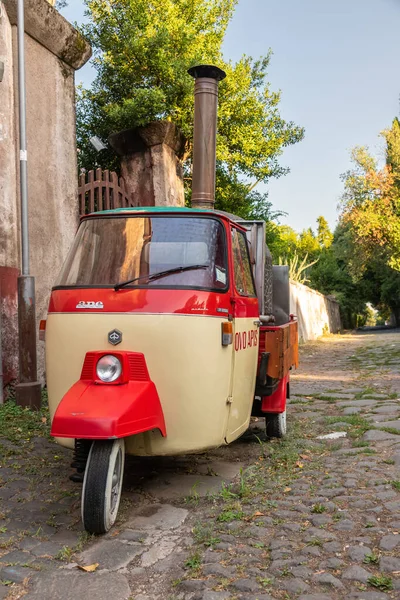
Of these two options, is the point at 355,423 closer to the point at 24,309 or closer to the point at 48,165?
the point at 24,309

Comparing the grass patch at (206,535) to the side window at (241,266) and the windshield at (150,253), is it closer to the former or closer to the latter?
the windshield at (150,253)

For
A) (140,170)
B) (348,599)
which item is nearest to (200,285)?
(348,599)

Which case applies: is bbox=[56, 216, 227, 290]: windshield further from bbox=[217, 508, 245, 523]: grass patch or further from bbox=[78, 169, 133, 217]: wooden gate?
bbox=[78, 169, 133, 217]: wooden gate

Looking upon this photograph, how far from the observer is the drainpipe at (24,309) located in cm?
630

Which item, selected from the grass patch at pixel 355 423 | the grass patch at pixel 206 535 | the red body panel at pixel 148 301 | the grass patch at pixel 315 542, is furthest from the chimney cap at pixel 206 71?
the grass patch at pixel 315 542

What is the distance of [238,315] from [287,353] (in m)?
1.64

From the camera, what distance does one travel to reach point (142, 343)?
372cm

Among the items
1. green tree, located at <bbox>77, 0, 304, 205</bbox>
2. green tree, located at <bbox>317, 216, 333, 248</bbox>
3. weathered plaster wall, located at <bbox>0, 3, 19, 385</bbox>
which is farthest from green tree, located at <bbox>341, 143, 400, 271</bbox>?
green tree, located at <bbox>317, 216, 333, 248</bbox>

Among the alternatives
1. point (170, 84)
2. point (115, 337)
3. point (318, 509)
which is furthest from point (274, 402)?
point (170, 84)

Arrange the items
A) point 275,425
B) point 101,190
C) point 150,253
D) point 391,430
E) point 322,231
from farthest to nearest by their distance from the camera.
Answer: point 322,231 < point 101,190 < point 391,430 < point 275,425 < point 150,253

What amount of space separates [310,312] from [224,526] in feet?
67.1

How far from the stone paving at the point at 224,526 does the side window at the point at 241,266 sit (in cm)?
138

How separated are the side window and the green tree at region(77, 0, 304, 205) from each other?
9900 millimetres

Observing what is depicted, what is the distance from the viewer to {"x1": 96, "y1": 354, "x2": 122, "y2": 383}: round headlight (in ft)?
11.7
